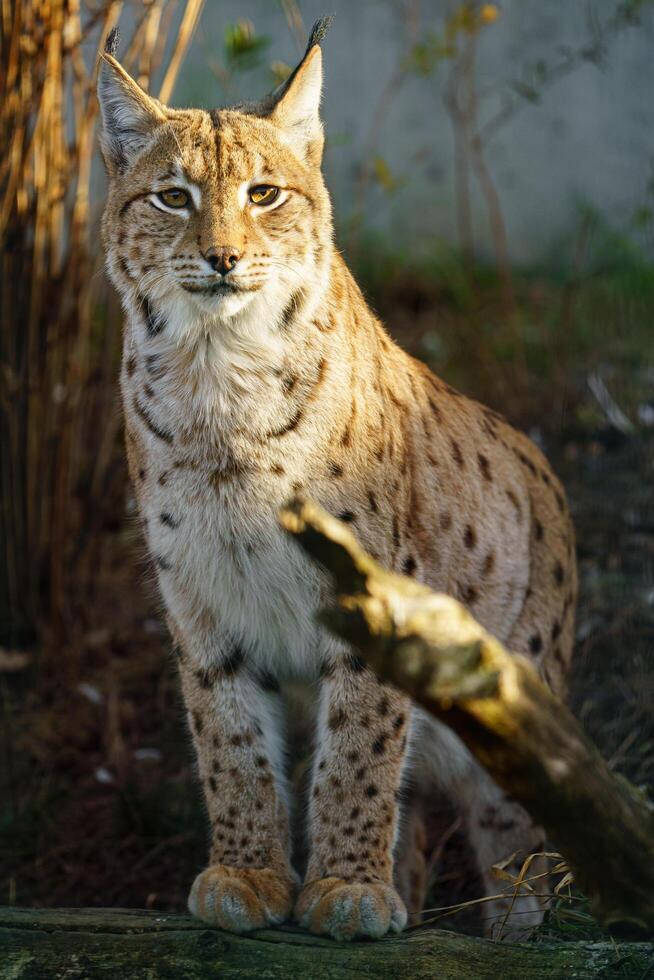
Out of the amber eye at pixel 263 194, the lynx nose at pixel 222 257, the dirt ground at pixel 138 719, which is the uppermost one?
the amber eye at pixel 263 194

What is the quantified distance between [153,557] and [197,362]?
0.59m

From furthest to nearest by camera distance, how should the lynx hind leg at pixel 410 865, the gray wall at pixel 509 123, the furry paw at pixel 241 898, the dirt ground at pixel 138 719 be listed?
the gray wall at pixel 509 123 < the dirt ground at pixel 138 719 < the lynx hind leg at pixel 410 865 < the furry paw at pixel 241 898

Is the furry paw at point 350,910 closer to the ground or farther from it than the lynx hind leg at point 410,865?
farther from it

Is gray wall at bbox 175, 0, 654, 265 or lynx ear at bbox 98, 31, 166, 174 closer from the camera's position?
lynx ear at bbox 98, 31, 166, 174

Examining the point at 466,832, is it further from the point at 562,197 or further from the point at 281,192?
the point at 562,197

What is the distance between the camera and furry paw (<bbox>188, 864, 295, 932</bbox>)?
9.92 ft

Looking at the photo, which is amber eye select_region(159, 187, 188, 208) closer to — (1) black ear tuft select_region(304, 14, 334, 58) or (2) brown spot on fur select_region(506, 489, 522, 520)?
(1) black ear tuft select_region(304, 14, 334, 58)

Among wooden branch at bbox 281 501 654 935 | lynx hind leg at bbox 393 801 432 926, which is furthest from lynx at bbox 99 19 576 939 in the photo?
wooden branch at bbox 281 501 654 935

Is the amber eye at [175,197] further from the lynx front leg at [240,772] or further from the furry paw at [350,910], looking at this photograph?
the furry paw at [350,910]

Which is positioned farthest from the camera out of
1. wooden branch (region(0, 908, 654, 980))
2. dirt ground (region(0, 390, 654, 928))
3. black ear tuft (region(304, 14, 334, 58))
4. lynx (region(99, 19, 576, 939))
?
dirt ground (region(0, 390, 654, 928))

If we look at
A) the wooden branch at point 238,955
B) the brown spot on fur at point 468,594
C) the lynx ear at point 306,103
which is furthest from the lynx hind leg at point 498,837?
the lynx ear at point 306,103

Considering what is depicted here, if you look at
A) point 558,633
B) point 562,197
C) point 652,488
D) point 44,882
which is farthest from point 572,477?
point 562,197

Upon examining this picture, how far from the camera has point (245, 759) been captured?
3471 mm

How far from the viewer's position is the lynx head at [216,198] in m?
3.22
